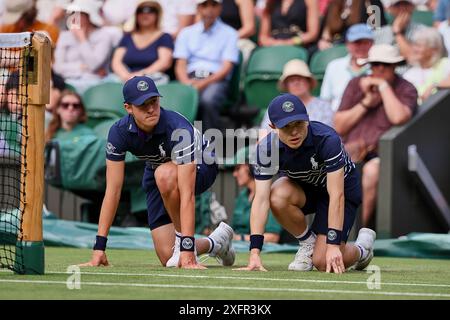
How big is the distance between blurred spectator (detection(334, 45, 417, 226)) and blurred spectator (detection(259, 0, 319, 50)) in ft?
5.57

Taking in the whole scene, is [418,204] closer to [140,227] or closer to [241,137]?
[241,137]

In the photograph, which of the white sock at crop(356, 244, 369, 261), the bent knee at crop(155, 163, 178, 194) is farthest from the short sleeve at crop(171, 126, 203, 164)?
the white sock at crop(356, 244, 369, 261)

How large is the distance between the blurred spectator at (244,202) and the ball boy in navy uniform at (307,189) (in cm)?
421

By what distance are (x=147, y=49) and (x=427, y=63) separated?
3900mm

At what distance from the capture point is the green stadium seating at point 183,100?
15.0 metres

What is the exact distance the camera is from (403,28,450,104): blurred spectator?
1458cm

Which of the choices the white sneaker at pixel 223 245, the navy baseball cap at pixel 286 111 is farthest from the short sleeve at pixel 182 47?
the navy baseball cap at pixel 286 111

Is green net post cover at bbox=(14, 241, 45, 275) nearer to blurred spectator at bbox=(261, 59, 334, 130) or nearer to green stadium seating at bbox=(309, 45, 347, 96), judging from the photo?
blurred spectator at bbox=(261, 59, 334, 130)

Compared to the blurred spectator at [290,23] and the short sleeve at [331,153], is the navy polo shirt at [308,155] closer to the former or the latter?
the short sleeve at [331,153]

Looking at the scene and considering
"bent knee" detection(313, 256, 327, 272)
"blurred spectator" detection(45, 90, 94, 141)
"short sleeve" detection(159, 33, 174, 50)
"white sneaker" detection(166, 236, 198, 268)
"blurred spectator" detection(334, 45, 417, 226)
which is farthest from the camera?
"short sleeve" detection(159, 33, 174, 50)

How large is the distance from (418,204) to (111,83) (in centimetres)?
464

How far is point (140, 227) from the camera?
48.1 feet

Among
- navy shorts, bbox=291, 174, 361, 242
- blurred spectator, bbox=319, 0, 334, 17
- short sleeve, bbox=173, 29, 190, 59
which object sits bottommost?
navy shorts, bbox=291, 174, 361, 242

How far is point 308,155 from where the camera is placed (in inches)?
352
